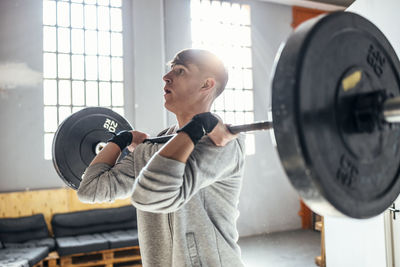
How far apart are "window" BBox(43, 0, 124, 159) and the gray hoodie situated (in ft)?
11.9

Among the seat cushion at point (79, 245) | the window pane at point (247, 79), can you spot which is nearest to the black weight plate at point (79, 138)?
the seat cushion at point (79, 245)

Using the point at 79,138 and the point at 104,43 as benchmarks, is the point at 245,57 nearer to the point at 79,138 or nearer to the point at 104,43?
the point at 104,43

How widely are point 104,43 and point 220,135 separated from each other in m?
4.27

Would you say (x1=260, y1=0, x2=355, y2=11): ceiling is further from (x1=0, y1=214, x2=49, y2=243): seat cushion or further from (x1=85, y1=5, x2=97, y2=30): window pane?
(x1=0, y1=214, x2=49, y2=243): seat cushion

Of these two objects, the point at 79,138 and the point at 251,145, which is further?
the point at 251,145

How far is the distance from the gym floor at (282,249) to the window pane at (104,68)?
2943 millimetres

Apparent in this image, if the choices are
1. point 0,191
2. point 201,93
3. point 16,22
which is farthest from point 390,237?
point 16,22

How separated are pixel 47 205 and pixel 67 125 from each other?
2.87 meters

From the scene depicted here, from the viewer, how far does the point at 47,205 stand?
13.7ft

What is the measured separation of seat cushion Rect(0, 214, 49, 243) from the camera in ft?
12.4

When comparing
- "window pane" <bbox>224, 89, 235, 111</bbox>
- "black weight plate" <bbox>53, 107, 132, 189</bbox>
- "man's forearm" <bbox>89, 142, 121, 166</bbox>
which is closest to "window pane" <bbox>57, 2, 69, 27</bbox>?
"window pane" <bbox>224, 89, 235, 111</bbox>

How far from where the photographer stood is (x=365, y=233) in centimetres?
311

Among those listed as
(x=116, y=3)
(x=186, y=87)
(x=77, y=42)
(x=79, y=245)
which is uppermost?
(x=116, y=3)

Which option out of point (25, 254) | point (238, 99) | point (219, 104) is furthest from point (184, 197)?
point (238, 99)
